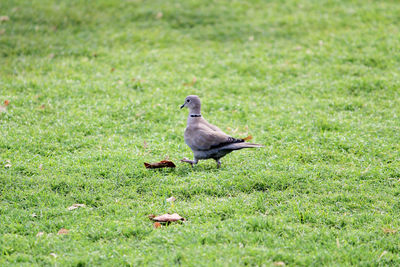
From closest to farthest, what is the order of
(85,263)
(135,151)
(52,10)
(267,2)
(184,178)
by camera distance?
(85,263) → (184,178) → (135,151) → (52,10) → (267,2)

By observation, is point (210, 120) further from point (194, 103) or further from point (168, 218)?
point (168, 218)

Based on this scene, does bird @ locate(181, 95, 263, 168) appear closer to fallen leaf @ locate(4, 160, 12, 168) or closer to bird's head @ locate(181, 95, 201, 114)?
bird's head @ locate(181, 95, 201, 114)

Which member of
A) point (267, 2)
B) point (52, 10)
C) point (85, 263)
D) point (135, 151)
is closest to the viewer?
point (85, 263)

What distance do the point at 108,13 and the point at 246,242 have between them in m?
11.2

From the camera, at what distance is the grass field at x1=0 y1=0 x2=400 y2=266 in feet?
17.1

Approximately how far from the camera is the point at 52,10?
14.2 metres

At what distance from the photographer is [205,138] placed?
22.2ft

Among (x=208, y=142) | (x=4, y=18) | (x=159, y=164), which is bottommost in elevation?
(x=159, y=164)

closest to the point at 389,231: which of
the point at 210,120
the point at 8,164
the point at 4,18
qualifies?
the point at 210,120

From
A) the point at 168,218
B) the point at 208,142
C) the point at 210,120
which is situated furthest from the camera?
the point at 210,120

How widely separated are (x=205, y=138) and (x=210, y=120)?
2289 millimetres

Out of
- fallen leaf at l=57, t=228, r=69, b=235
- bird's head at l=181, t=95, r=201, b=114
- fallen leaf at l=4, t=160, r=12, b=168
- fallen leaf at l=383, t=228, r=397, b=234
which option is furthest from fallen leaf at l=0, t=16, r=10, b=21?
fallen leaf at l=383, t=228, r=397, b=234

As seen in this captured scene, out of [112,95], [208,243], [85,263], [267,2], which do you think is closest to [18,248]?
[85,263]

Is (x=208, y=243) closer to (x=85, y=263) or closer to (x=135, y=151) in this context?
(x=85, y=263)
